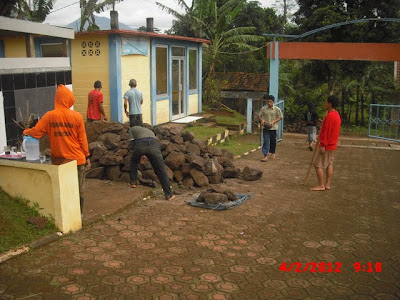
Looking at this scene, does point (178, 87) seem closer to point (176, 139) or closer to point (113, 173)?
point (176, 139)

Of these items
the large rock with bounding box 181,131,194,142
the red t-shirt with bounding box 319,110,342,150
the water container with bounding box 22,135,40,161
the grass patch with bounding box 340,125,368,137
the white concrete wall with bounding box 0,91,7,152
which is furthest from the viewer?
the grass patch with bounding box 340,125,368,137

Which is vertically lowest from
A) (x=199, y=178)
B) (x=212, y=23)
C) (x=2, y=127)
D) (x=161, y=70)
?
(x=199, y=178)

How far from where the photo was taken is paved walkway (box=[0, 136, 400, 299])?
4074 millimetres

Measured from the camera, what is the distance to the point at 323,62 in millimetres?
18719

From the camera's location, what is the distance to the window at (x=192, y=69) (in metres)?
17.1

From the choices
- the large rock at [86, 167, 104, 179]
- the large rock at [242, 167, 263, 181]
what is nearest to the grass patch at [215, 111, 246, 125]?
the large rock at [242, 167, 263, 181]

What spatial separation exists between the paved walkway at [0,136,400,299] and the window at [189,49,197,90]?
34.1 ft

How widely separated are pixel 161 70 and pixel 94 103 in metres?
4.65

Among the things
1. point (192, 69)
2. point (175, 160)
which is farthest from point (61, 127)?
point (192, 69)

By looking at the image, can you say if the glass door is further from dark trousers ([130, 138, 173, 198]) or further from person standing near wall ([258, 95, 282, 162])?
dark trousers ([130, 138, 173, 198])

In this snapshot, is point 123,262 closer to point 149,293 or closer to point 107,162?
point 149,293

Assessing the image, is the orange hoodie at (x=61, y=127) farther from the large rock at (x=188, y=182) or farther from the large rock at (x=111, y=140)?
the large rock at (x=188, y=182)

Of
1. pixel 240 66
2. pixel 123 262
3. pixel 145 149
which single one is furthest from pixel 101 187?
pixel 240 66

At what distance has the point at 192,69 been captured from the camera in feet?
56.9
